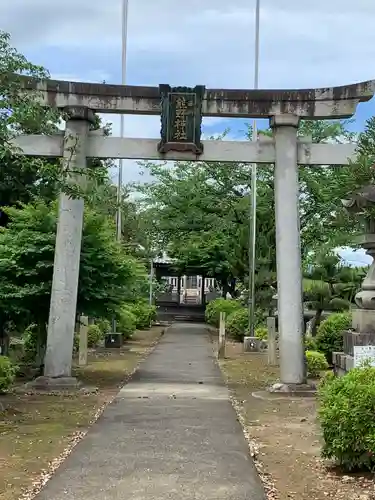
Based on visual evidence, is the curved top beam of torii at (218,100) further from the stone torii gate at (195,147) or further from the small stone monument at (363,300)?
the small stone monument at (363,300)

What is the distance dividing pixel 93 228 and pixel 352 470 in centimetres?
869

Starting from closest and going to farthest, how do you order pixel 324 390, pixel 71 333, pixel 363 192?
pixel 324 390, pixel 363 192, pixel 71 333

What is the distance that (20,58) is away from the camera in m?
8.53

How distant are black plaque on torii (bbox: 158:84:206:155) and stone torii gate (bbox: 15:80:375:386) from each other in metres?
0.02

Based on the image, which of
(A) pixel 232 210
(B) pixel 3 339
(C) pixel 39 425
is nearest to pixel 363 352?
(C) pixel 39 425

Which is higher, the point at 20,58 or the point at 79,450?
the point at 20,58

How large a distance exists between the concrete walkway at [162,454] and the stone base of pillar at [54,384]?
97 centimetres

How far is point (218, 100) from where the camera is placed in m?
13.0

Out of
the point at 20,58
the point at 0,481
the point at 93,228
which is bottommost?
the point at 0,481

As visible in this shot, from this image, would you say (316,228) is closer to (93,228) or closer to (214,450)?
(93,228)

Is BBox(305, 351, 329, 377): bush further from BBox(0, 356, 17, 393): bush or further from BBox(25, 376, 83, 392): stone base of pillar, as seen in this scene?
BBox(0, 356, 17, 393): bush

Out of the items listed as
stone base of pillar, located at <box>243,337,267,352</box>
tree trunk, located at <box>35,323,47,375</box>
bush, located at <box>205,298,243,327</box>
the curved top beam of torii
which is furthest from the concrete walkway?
bush, located at <box>205,298,243,327</box>

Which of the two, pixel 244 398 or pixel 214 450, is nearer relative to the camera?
pixel 214 450

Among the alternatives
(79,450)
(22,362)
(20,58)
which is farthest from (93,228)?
(79,450)
